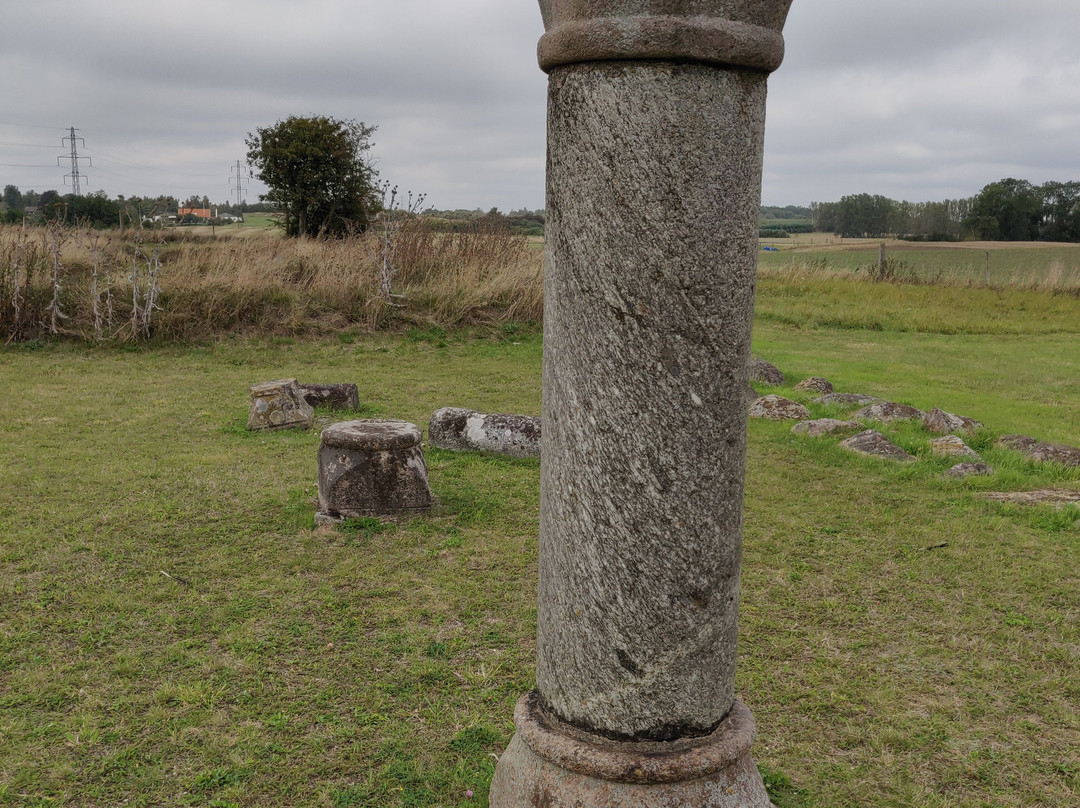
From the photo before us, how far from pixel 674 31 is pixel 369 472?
4.31m

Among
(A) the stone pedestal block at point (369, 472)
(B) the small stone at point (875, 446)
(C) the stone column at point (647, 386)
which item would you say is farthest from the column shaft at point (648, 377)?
(B) the small stone at point (875, 446)

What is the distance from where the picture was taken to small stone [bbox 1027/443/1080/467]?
7.09 m

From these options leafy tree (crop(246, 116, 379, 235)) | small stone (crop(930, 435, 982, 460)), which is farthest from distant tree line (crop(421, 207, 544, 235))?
small stone (crop(930, 435, 982, 460))

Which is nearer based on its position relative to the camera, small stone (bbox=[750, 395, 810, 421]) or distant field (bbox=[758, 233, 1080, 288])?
small stone (bbox=[750, 395, 810, 421])

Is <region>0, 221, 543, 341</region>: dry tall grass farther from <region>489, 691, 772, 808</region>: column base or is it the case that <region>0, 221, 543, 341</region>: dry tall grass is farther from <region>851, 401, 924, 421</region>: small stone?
<region>489, 691, 772, 808</region>: column base

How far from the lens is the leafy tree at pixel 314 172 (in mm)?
23688

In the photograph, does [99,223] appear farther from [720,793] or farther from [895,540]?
[720,793]

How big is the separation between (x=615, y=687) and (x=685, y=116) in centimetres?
151

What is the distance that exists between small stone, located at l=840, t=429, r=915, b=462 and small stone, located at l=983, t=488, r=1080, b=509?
0.95 m

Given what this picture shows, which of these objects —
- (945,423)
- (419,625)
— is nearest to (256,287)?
(945,423)

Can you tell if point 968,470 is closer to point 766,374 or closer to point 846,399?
point 846,399

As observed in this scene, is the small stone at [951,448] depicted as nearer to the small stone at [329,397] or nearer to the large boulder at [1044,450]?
the large boulder at [1044,450]

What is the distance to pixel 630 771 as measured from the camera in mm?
2266

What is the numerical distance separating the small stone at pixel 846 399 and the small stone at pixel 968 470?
7.88 feet
